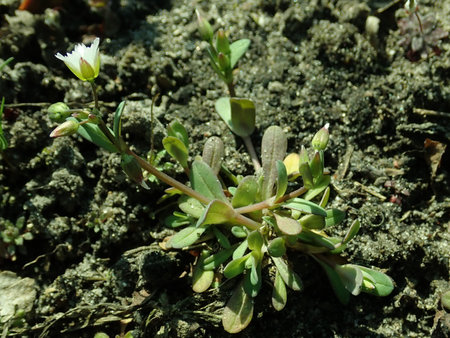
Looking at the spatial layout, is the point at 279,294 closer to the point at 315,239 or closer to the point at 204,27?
the point at 315,239

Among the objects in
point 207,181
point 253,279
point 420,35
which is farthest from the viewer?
point 420,35

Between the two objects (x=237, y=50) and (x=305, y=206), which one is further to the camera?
(x=237, y=50)

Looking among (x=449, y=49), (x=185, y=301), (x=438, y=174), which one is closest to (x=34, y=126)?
(x=185, y=301)

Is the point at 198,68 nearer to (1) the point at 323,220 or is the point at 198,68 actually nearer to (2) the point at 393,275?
(1) the point at 323,220

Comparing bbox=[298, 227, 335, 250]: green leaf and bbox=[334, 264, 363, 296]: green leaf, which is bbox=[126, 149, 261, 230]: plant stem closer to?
bbox=[298, 227, 335, 250]: green leaf

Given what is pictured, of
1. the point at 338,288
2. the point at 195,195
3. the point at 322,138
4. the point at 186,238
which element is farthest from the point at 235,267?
the point at 322,138
